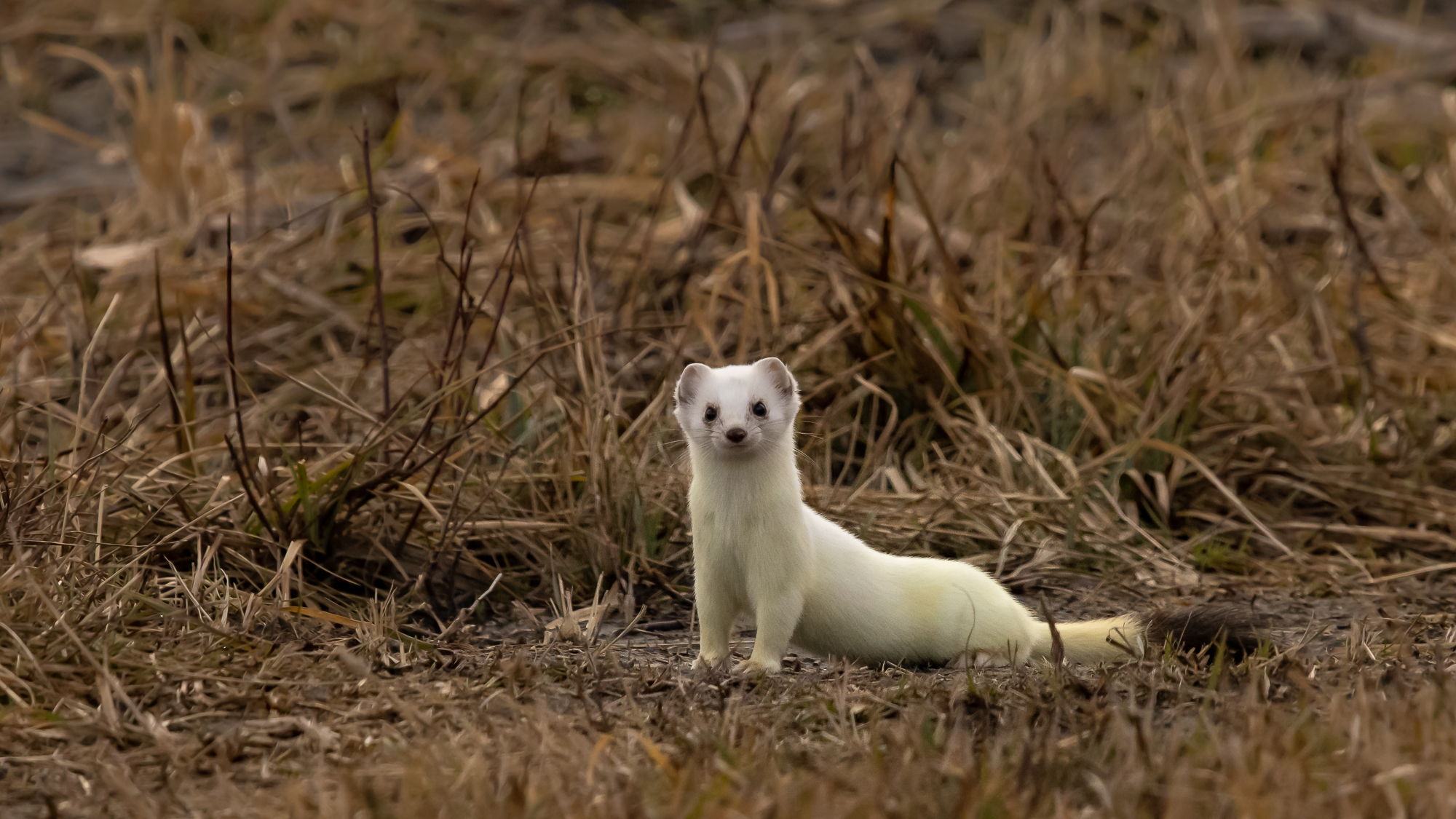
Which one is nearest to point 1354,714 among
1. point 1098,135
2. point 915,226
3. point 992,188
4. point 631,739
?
point 631,739

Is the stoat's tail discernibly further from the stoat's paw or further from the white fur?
the stoat's paw

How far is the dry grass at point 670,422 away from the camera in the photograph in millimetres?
2646

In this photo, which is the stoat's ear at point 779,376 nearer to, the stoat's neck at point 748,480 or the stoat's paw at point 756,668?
the stoat's neck at point 748,480

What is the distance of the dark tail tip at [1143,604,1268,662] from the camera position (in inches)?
127

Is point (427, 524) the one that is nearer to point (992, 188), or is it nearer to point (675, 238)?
point (675, 238)

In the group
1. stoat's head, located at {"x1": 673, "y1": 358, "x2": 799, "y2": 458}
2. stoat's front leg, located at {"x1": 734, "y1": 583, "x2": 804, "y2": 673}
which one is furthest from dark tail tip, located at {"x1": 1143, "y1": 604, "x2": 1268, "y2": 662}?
stoat's head, located at {"x1": 673, "y1": 358, "x2": 799, "y2": 458}

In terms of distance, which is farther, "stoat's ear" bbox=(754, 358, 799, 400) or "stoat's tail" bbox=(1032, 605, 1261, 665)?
"stoat's ear" bbox=(754, 358, 799, 400)

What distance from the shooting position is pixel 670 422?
15.4 feet

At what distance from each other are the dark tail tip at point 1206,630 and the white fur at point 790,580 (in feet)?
0.19

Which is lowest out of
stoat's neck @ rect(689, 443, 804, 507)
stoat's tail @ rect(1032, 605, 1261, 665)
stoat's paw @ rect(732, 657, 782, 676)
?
stoat's paw @ rect(732, 657, 782, 676)

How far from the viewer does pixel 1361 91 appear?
779 centimetres

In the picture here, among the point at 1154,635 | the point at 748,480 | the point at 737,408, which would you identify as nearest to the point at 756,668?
the point at 748,480

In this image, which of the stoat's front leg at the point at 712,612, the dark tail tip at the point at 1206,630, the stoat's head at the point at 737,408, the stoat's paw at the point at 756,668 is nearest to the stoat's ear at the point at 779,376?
the stoat's head at the point at 737,408

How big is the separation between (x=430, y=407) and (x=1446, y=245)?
493 cm
